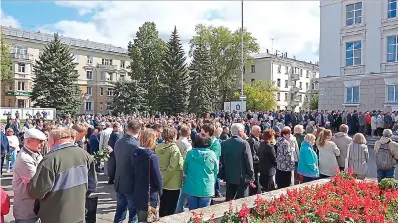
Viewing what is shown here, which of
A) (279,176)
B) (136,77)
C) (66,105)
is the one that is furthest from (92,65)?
(279,176)

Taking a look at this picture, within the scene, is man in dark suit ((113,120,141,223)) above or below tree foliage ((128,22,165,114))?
below

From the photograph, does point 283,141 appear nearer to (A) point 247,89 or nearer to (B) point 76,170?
(B) point 76,170

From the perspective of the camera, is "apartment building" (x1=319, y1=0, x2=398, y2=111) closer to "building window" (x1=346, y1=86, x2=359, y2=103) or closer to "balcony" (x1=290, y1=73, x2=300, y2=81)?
"building window" (x1=346, y1=86, x2=359, y2=103)

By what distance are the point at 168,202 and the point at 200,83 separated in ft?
137

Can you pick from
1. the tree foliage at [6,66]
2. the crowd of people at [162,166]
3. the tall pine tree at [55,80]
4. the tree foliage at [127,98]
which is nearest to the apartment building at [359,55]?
the tree foliage at [127,98]

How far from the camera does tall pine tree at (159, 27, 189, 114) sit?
46406 mm

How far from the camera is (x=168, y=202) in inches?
260

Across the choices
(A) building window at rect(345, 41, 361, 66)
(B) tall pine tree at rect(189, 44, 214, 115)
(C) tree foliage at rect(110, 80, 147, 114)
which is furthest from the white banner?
(C) tree foliage at rect(110, 80, 147, 114)

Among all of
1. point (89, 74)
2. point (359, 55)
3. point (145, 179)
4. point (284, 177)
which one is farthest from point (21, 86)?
point (145, 179)

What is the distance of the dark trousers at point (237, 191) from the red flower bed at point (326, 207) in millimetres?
1167

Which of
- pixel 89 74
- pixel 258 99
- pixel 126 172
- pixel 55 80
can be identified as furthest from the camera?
pixel 89 74

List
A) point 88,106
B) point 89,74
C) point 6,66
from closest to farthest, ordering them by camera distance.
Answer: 1. point 6,66
2. point 88,106
3. point 89,74

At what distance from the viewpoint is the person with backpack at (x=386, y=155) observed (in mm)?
9055

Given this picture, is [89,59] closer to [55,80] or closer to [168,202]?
[55,80]
